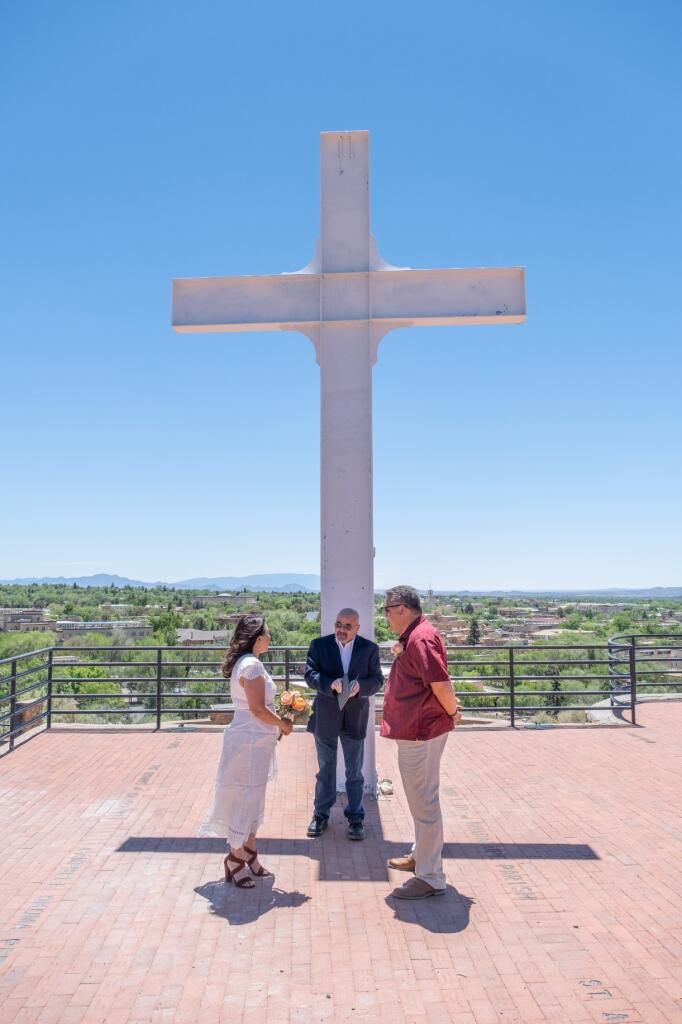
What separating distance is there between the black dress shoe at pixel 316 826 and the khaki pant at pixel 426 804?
1118 millimetres

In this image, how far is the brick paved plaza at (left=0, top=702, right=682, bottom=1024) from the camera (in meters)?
3.13

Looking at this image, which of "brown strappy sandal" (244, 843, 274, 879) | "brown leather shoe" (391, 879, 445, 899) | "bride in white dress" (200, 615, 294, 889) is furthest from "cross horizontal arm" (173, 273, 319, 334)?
"brown leather shoe" (391, 879, 445, 899)

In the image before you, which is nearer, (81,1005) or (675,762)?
(81,1005)

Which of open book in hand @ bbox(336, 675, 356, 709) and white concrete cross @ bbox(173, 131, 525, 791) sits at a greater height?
white concrete cross @ bbox(173, 131, 525, 791)

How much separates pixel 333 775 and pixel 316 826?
0.37 m

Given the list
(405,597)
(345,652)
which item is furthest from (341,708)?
(405,597)

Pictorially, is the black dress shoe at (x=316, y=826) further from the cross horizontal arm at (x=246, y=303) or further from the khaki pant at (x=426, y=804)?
the cross horizontal arm at (x=246, y=303)

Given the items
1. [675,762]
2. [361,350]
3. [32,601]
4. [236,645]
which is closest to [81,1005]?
[236,645]

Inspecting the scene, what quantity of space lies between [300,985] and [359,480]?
12.4 ft

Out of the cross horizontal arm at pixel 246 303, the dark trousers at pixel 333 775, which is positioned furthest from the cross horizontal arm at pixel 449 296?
the dark trousers at pixel 333 775

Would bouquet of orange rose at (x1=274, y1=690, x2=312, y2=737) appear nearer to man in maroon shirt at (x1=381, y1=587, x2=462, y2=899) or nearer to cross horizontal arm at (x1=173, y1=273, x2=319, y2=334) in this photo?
man in maroon shirt at (x1=381, y1=587, x2=462, y2=899)

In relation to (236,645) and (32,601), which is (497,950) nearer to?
(236,645)

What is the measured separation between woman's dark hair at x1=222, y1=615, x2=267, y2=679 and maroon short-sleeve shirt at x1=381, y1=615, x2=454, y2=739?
91cm

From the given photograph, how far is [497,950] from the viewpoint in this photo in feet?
11.6
